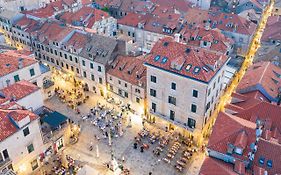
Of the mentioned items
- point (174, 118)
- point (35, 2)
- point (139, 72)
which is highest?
point (35, 2)

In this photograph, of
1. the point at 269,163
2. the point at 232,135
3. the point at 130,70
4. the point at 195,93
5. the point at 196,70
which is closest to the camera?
the point at 269,163

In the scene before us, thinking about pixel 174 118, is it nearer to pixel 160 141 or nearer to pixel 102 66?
pixel 160 141

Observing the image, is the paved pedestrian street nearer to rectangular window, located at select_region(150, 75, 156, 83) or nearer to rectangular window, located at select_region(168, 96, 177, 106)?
rectangular window, located at select_region(168, 96, 177, 106)

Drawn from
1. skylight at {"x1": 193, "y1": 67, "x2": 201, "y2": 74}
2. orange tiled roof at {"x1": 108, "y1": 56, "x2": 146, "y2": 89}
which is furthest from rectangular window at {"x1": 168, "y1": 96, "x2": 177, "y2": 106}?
skylight at {"x1": 193, "y1": 67, "x2": 201, "y2": 74}

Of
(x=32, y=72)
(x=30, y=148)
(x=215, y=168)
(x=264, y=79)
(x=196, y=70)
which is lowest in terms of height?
(x=30, y=148)

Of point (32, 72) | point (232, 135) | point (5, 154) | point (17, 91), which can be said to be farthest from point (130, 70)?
point (5, 154)

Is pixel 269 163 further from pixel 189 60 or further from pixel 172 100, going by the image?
pixel 189 60

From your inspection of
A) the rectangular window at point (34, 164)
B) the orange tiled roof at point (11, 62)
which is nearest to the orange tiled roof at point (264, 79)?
the rectangular window at point (34, 164)

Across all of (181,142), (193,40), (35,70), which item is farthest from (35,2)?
(181,142)

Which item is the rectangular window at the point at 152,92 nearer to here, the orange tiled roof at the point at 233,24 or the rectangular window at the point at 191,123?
the rectangular window at the point at 191,123
